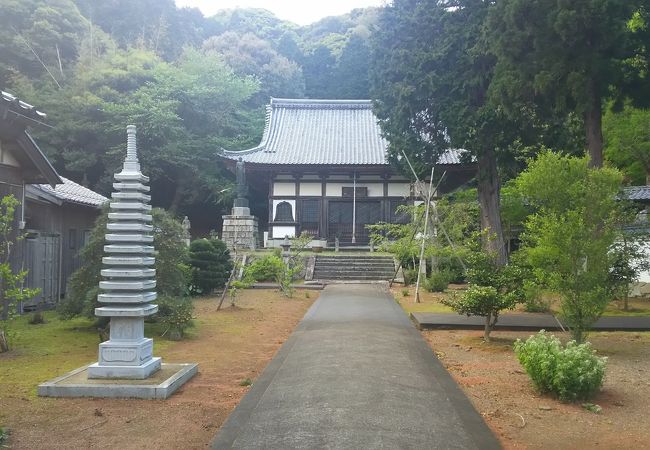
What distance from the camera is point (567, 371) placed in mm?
5359

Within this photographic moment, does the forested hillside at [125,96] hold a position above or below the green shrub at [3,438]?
above

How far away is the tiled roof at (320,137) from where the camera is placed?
1026 inches

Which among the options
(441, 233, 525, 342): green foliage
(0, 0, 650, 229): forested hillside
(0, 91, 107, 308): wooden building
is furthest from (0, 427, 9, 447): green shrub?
(0, 0, 650, 229): forested hillside

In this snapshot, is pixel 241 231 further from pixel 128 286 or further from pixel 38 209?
pixel 128 286

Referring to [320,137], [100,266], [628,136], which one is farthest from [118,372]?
[628,136]

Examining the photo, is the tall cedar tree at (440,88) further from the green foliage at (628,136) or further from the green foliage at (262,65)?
the green foliage at (262,65)

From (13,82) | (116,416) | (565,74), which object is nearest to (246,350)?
(116,416)

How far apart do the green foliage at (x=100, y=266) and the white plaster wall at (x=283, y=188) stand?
54.7 feet

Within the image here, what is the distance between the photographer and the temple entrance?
88.5 ft

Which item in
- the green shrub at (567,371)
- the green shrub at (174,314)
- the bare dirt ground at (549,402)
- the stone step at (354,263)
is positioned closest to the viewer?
the bare dirt ground at (549,402)

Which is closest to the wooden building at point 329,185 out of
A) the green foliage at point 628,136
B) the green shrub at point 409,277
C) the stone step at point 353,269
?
the stone step at point 353,269

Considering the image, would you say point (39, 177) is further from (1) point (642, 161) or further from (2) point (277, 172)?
(1) point (642, 161)

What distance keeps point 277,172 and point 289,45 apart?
1125 inches

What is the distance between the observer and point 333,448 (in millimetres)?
3871
